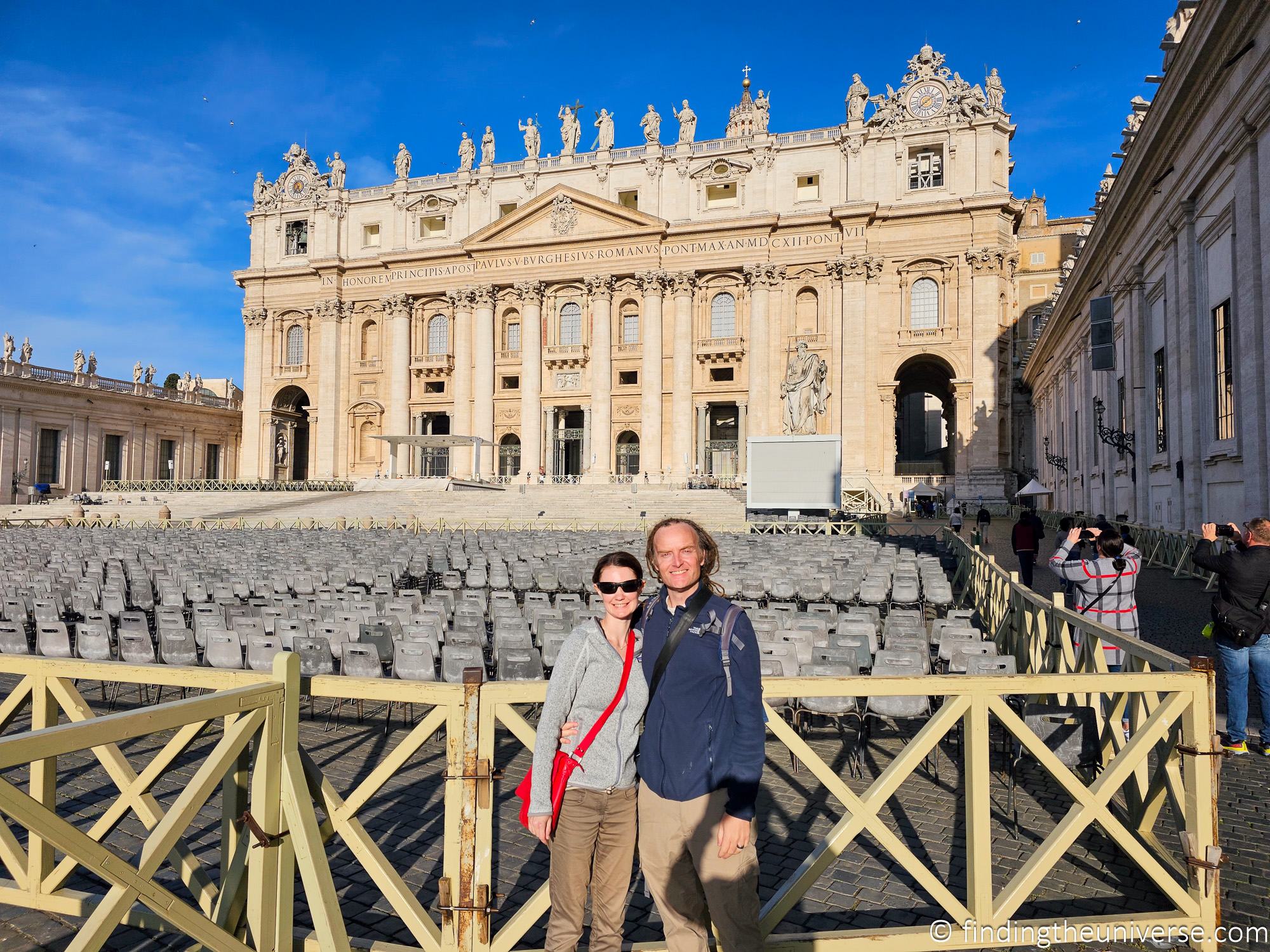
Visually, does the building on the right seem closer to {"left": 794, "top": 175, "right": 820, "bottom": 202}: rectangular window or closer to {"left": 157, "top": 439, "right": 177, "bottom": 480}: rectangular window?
{"left": 794, "top": 175, "right": 820, "bottom": 202}: rectangular window

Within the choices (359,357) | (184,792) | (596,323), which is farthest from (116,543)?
(359,357)

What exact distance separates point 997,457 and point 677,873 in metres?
44.2

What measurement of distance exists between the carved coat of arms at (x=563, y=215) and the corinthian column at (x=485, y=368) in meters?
6.10

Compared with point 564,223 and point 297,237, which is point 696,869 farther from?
point 297,237

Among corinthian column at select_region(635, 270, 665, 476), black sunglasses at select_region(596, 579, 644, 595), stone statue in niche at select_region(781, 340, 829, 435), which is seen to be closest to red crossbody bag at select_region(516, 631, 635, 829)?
black sunglasses at select_region(596, 579, 644, 595)

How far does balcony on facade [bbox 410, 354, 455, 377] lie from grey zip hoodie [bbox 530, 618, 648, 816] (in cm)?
5148

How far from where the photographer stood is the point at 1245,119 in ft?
41.2

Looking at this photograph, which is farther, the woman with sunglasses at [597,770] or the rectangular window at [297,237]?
the rectangular window at [297,237]

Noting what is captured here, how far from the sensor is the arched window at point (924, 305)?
145 feet

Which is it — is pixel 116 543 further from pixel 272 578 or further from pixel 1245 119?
pixel 1245 119

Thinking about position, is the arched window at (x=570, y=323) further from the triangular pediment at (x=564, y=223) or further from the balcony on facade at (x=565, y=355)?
the triangular pediment at (x=564, y=223)

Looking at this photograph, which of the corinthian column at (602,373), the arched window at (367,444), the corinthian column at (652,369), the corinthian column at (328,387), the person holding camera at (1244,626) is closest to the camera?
the person holding camera at (1244,626)

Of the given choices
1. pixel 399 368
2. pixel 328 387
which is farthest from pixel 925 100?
pixel 328 387

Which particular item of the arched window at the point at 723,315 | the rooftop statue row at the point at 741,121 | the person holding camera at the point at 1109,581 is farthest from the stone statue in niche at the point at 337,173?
the person holding camera at the point at 1109,581
